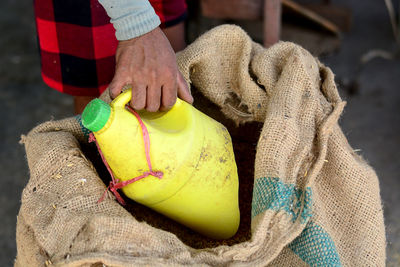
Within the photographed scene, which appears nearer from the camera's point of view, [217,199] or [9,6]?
[217,199]

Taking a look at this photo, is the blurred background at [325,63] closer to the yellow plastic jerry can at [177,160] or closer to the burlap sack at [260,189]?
the burlap sack at [260,189]

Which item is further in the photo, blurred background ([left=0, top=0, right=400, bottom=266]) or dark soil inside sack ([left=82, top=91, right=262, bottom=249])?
blurred background ([left=0, top=0, right=400, bottom=266])

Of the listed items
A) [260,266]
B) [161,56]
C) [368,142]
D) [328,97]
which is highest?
[161,56]

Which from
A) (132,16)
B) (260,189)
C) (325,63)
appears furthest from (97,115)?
(325,63)

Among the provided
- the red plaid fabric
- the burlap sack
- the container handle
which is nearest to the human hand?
the container handle

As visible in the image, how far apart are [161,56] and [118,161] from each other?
0.19 m

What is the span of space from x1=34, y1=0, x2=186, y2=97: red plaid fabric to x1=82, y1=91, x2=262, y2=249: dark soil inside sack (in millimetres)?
258

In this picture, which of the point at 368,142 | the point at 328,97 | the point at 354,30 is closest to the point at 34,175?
the point at 328,97

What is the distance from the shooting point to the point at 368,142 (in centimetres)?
198

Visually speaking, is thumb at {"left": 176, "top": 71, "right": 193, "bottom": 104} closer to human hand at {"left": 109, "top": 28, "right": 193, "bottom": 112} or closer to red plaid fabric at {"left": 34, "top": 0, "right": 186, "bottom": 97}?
human hand at {"left": 109, "top": 28, "right": 193, "bottom": 112}

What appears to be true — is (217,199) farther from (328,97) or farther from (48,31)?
(48,31)

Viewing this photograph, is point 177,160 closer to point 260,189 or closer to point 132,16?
point 260,189

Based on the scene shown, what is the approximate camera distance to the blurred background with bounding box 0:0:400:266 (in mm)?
1690

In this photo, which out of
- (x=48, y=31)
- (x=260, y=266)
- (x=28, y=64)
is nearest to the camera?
(x=260, y=266)
